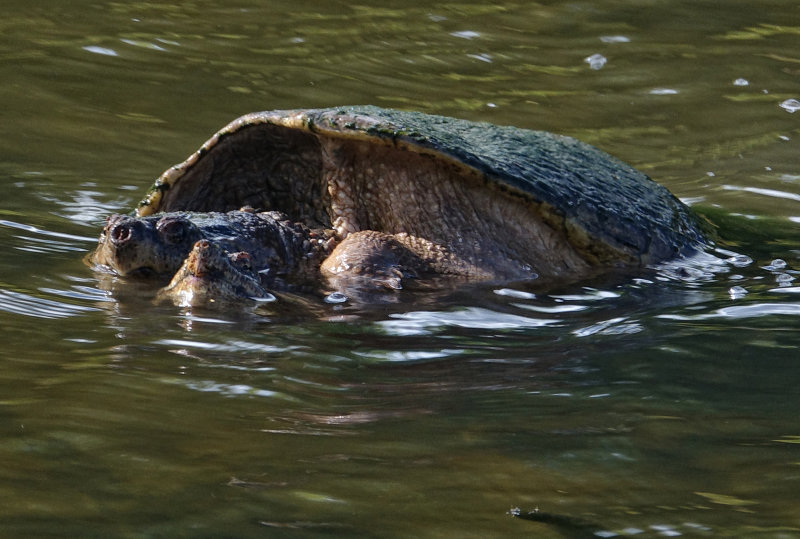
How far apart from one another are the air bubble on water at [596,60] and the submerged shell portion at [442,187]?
4039 mm

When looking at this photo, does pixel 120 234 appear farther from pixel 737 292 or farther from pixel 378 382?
pixel 737 292

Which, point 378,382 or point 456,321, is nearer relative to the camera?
point 378,382

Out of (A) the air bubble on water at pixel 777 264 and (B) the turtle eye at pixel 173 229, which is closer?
(B) the turtle eye at pixel 173 229

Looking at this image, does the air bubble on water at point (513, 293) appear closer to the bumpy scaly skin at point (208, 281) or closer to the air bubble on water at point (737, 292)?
the air bubble on water at point (737, 292)

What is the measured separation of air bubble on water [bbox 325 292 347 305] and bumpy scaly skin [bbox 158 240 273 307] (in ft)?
1.08

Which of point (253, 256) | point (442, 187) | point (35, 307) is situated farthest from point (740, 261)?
point (35, 307)

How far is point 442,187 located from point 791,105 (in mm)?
4438

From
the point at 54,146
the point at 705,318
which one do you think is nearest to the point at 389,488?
the point at 705,318

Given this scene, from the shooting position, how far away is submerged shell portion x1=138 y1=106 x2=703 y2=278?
14.1 feet

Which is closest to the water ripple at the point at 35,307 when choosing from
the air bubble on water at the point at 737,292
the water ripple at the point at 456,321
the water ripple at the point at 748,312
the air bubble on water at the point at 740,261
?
the water ripple at the point at 456,321

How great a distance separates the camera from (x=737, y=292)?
4.00 m

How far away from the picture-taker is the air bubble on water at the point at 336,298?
12.7ft

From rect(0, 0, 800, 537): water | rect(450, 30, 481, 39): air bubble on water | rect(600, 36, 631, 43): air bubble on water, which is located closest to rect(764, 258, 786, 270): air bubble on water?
rect(0, 0, 800, 537): water

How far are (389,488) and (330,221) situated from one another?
287 cm
